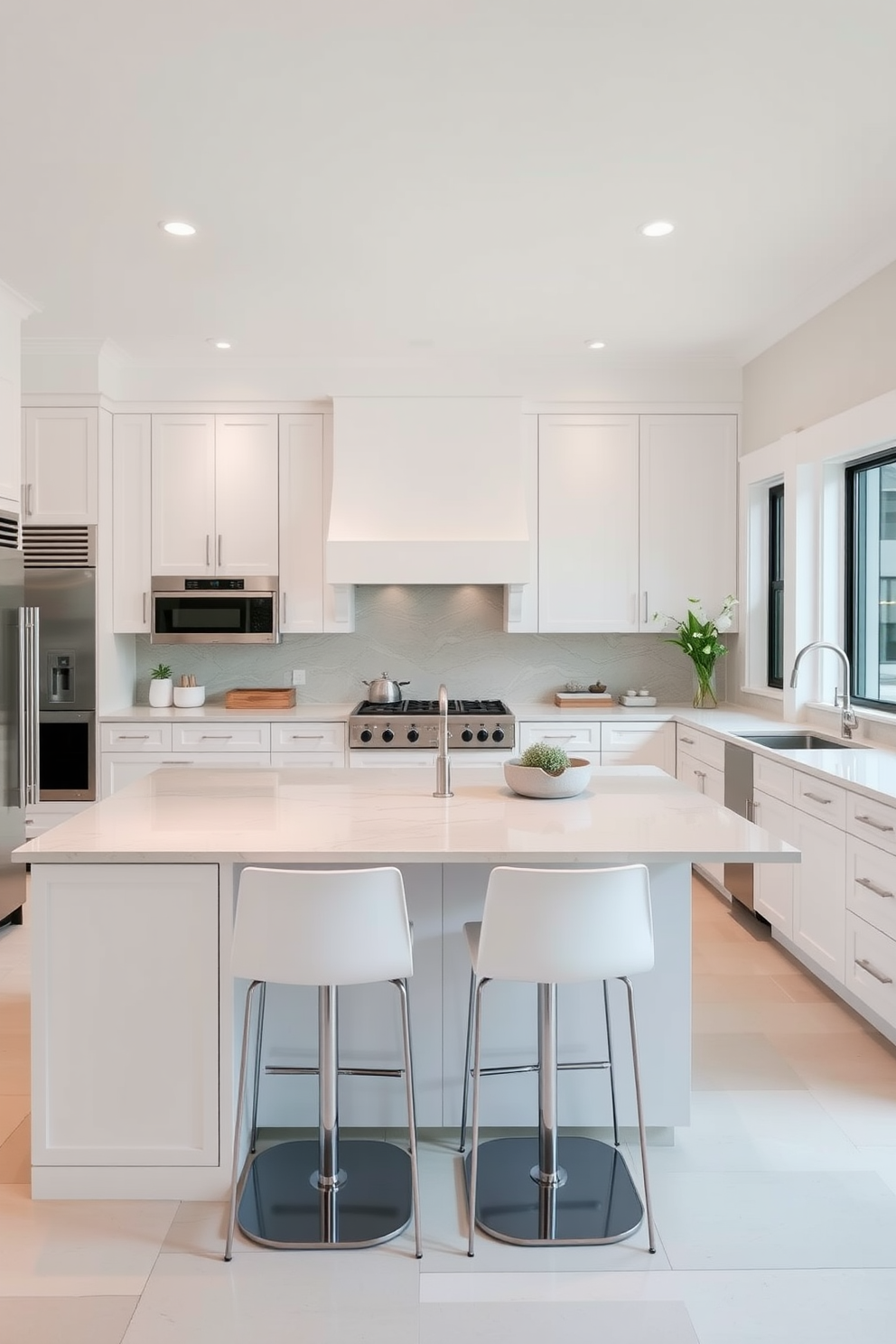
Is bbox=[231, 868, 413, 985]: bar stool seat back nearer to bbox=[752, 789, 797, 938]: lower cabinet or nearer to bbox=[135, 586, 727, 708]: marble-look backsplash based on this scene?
bbox=[752, 789, 797, 938]: lower cabinet

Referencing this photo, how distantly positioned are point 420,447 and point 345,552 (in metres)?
0.71

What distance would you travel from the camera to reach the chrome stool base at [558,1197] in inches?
86.4

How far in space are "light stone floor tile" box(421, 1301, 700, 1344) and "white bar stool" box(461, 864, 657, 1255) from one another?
17 centimetres

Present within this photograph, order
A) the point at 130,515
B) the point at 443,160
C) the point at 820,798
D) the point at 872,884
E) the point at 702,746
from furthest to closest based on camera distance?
the point at 130,515 → the point at 702,746 → the point at 820,798 → the point at 872,884 → the point at 443,160

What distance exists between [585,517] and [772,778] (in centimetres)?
206

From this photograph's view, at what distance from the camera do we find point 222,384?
5406 mm

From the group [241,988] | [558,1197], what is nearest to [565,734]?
[241,988]

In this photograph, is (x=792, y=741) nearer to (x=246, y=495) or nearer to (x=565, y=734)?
(x=565, y=734)

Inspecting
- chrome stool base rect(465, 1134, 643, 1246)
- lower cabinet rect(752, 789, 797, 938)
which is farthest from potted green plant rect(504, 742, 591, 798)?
lower cabinet rect(752, 789, 797, 938)

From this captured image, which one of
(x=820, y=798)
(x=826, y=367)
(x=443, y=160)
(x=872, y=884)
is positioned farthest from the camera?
(x=826, y=367)

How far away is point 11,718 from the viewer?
422 centimetres

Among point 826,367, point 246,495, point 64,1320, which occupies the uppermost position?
point 826,367

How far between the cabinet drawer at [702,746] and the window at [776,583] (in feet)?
2.06

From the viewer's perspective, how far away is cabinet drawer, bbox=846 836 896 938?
119 inches
